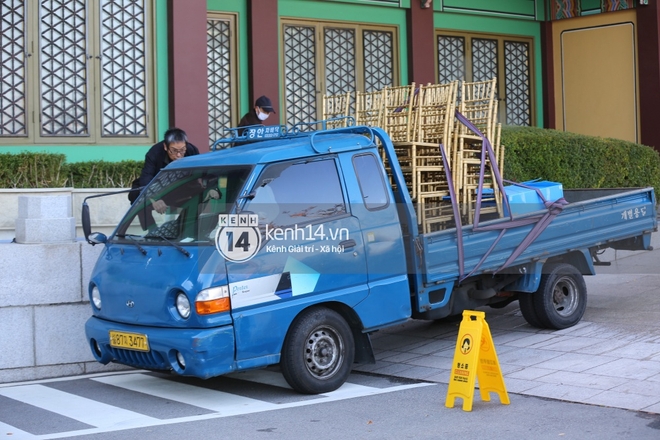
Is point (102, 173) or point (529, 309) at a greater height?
point (102, 173)

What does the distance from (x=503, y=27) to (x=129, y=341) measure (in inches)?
532

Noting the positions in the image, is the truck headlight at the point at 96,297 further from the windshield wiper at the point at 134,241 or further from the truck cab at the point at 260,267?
the windshield wiper at the point at 134,241

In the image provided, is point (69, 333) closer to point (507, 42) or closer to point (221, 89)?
point (221, 89)

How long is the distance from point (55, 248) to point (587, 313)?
5755 millimetres

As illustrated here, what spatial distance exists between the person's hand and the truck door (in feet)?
3.24

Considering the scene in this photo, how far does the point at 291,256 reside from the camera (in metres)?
7.01

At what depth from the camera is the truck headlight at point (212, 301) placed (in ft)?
21.7

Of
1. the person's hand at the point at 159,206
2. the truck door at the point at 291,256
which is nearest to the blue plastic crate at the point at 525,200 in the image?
the truck door at the point at 291,256

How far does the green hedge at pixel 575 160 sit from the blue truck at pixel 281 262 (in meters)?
6.23

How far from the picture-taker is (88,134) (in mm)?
12836

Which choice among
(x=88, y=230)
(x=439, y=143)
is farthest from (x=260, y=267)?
(x=439, y=143)

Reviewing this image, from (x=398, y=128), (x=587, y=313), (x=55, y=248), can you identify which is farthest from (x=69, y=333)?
(x=587, y=313)

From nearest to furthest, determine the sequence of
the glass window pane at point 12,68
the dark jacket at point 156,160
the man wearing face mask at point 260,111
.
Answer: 1. the dark jacket at point 156,160
2. the man wearing face mask at point 260,111
3. the glass window pane at point 12,68

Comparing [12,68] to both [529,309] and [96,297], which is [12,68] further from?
[529,309]
